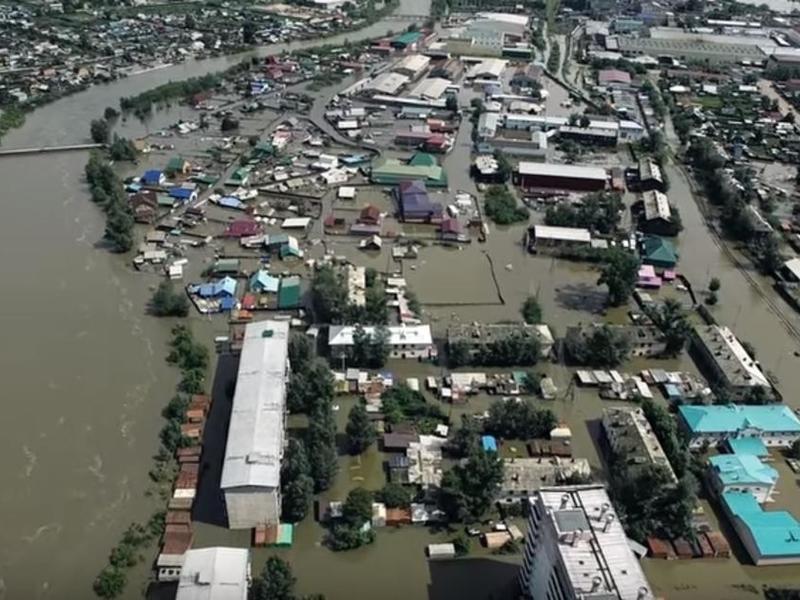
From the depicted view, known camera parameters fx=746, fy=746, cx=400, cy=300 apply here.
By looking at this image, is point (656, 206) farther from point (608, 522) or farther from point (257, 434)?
point (257, 434)

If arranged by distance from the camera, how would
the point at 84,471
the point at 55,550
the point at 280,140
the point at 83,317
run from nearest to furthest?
the point at 55,550 < the point at 84,471 < the point at 83,317 < the point at 280,140

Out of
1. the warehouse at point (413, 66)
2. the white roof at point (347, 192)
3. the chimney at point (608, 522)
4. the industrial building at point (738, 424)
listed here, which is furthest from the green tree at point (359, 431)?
the warehouse at point (413, 66)

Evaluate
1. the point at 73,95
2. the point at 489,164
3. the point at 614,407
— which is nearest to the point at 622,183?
the point at 489,164

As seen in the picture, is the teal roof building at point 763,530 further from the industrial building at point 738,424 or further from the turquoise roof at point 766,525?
the industrial building at point 738,424

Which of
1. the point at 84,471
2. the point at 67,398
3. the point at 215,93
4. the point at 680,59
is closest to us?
the point at 84,471

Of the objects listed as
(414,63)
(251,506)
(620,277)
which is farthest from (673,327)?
(414,63)

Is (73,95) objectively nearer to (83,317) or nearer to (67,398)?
(83,317)

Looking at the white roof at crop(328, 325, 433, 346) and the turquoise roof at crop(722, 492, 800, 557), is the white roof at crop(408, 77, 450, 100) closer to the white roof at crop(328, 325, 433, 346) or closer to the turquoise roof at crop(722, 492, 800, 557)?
the white roof at crop(328, 325, 433, 346)
